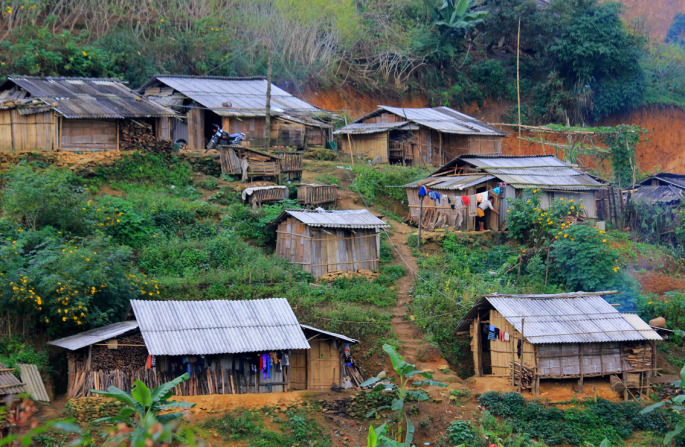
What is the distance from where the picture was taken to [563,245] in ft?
73.4

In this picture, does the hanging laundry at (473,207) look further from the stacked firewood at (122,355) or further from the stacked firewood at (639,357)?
the stacked firewood at (122,355)

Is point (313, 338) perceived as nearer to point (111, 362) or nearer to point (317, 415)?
point (317, 415)

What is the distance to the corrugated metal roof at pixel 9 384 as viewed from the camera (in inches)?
538

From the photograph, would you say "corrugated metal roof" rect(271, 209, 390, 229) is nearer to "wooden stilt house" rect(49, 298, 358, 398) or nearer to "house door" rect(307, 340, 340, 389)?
"wooden stilt house" rect(49, 298, 358, 398)

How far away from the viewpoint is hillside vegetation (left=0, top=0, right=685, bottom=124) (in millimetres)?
36000

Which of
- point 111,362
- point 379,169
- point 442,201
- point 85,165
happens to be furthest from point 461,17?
point 111,362

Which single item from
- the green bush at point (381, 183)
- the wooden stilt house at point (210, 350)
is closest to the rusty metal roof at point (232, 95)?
the green bush at point (381, 183)

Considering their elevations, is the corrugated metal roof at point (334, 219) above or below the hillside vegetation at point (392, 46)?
below

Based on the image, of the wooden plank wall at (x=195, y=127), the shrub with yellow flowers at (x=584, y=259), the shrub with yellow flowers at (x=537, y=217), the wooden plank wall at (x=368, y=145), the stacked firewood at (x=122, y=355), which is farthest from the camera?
the wooden plank wall at (x=368, y=145)

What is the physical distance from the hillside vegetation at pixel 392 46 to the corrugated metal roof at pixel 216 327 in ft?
65.5

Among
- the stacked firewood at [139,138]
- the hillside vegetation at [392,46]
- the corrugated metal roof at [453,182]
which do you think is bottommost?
the corrugated metal roof at [453,182]

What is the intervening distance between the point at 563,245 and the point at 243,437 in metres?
12.4

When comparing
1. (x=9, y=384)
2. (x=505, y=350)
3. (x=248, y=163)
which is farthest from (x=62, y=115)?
(x=505, y=350)

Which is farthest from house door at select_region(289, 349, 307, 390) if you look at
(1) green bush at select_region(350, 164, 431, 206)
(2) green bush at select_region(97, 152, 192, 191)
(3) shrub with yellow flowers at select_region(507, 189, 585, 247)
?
(1) green bush at select_region(350, 164, 431, 206)
